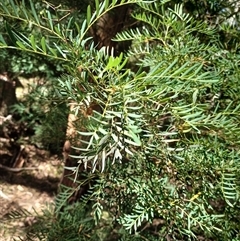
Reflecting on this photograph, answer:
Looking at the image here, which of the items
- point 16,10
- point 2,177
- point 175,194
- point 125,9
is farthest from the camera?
point 2,177

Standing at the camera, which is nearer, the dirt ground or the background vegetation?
the background vegetation

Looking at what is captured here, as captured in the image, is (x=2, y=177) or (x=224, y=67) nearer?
(x=224, y=67)

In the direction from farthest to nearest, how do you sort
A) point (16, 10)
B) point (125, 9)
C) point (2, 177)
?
1. point (2, 177)
2. point (125, 9)
3. point (16, 10)

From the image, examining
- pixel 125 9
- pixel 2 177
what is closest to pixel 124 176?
pixel 125 9

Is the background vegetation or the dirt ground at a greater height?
the background vegetation

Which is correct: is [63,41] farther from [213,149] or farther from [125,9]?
[125,9]

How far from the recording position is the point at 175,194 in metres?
0.38

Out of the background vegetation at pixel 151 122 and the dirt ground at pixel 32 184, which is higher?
the background vegetation at pixel 151 122

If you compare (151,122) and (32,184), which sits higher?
(151,122)

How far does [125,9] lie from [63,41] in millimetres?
726

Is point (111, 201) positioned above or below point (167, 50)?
below

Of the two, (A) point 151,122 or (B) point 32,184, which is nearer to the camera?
(A) point 151,122

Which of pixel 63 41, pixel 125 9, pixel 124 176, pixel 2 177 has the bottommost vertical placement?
pixel 2 177

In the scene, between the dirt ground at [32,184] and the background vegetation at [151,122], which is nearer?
the background vegetation at [151,122]
